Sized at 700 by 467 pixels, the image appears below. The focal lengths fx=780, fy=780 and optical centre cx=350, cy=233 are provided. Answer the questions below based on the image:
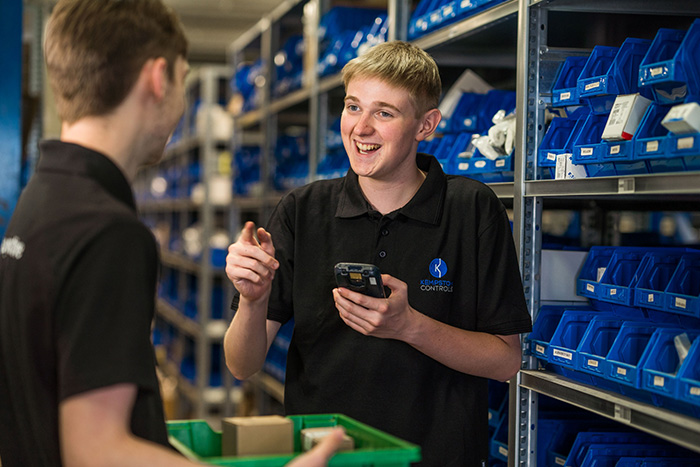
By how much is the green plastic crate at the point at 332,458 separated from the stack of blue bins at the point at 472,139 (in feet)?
4.55

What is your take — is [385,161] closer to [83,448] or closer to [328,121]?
[83,448]

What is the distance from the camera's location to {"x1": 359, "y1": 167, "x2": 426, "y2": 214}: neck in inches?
91.7

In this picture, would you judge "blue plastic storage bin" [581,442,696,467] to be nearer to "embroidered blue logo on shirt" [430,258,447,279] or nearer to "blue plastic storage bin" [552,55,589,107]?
"embroidered blue logo on shirt" [430,258,447,279]

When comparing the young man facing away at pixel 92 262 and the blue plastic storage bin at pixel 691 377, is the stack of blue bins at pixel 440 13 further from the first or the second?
the young man facing away at pixel 92 262

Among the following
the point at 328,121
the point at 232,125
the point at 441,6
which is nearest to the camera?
the point at 441,6

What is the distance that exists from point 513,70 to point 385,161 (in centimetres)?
173

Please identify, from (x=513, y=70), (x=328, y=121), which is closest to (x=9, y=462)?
(x=513, y=70)

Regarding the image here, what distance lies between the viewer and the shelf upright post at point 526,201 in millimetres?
2494

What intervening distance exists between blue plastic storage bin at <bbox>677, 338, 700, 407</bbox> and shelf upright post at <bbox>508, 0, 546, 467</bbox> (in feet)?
2.28

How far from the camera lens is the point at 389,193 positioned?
92.0 inches

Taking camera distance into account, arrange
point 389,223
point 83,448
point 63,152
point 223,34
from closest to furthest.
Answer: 1. point 83,448
2. point 63,152
3. point 389,223
4. point 223,34

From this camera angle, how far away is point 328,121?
461 cm

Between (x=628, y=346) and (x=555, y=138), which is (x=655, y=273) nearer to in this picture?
(x=628, y=346)

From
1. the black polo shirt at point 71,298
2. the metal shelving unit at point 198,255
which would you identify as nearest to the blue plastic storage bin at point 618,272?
the black polo shirt at point 71,298
